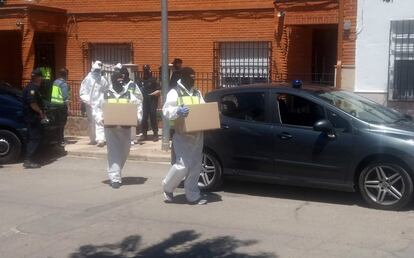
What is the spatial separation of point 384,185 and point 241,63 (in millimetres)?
8782

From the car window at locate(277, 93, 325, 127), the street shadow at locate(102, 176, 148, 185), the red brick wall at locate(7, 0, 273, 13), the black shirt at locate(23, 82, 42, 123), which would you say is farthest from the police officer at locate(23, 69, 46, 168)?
the red brick wall at locate(7, 0, 273, 13)

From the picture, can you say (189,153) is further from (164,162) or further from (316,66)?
(316,66)

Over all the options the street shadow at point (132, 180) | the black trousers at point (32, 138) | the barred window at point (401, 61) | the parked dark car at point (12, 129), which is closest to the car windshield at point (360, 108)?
the street shadow at point (132, 180)

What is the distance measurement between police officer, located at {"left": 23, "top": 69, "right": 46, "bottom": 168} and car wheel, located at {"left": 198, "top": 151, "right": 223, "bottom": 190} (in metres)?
3.94

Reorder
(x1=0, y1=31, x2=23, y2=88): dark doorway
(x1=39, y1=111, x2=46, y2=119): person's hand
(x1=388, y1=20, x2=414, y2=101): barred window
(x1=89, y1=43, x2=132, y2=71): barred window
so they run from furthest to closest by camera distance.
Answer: (x1=0, y1=31, x2=23, y2=88): dark doorway < (x1=89, y1=43, x2=132, y2=71): barred window < (x1=388, y1=20, x2=414, y2=101): barred window < (x1=39, y1=111, x2=46, y2=119): person's hand

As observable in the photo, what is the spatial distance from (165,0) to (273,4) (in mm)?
3528

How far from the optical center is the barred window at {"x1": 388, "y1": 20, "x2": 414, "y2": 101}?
1345 centimetres

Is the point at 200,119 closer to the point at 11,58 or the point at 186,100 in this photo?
the point at 186,100

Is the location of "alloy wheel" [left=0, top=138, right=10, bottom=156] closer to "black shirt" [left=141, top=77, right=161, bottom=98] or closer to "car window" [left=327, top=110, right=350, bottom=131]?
"black shirt" [left=141, top=77, right=161, bottom=98]

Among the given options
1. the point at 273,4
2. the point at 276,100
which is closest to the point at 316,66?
the point at 273,4

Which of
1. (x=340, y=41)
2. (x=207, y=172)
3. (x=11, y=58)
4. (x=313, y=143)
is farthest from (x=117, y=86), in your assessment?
(x=11, y=58)

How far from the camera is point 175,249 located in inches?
258

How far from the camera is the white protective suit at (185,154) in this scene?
834cm

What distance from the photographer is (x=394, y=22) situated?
13562mm
